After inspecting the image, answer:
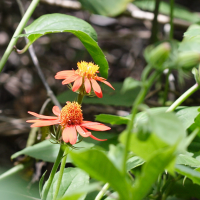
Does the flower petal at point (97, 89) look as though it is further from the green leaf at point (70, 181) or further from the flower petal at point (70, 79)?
the green leaf at point (70, 181)

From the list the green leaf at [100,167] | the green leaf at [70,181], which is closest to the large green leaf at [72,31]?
the green leaf at [70,181]

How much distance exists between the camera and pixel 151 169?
1.22 ft

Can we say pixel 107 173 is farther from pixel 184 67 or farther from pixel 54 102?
pixel 54 102

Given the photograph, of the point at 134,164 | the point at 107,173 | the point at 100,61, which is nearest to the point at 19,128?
the point at 100,61

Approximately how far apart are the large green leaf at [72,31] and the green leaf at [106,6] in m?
0.61

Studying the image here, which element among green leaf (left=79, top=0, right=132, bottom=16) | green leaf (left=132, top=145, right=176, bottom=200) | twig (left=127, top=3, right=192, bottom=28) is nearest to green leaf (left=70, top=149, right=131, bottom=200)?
green leaf (left=132, top=145, right=176, bottom=200)

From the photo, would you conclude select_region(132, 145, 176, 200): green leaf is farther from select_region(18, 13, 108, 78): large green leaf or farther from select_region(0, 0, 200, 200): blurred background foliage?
select_region(0, 0, 200, 200): blurred background foliage

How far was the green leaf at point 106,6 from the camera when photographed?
1.33 metres

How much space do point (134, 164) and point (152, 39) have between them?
112 centimetres

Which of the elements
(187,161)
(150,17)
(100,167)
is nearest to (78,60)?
(150,17)

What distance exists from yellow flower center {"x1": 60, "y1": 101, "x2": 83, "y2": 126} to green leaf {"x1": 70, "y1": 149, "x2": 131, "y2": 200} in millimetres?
232

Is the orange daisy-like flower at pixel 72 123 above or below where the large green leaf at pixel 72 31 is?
below

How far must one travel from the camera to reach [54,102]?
112cm

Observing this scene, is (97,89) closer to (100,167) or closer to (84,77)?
(84,77)
